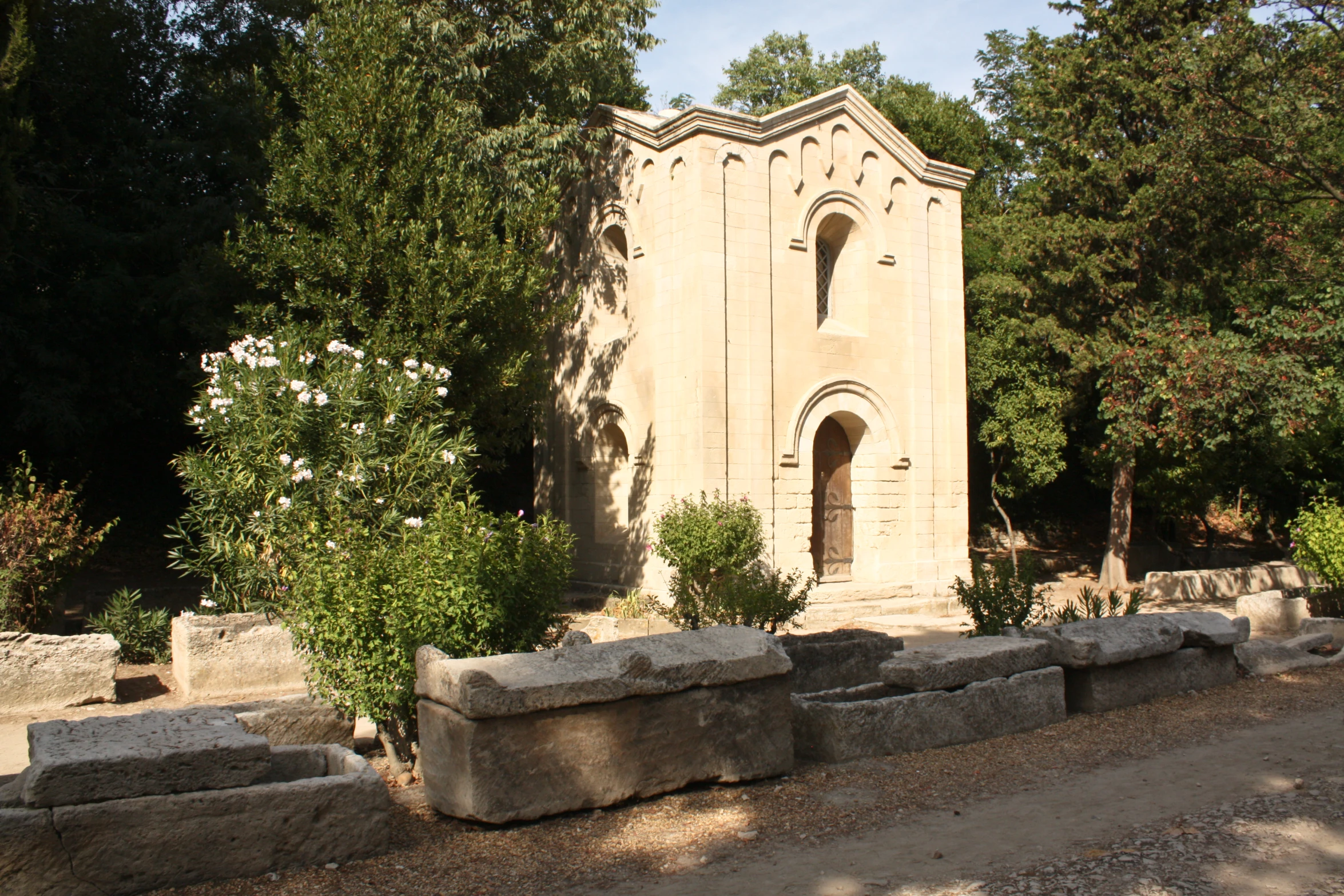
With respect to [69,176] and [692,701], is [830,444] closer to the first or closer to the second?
[692,701]

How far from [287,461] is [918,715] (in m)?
5.83

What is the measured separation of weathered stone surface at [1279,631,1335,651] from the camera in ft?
28.5

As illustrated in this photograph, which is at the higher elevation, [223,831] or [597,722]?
[597,722]

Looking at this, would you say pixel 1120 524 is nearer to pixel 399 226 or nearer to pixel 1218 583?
pixel 1218 583

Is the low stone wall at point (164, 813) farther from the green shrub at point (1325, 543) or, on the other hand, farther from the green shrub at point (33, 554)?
the green shrub at point (1325, 543)

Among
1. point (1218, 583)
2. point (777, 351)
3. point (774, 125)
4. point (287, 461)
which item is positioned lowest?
point (1218, 583)

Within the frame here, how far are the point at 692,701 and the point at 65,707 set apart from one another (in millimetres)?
5806

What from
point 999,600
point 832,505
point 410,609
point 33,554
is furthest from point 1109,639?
point 33,554

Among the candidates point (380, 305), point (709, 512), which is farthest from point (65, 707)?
point (709, 512)

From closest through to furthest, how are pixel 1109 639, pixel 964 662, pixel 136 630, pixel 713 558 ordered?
pixel 964 662 → pixel 1109 639 → pixel 136 630 → pixel 713 558

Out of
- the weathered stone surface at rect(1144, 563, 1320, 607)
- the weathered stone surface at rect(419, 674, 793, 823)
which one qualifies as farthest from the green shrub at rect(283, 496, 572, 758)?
the weathered stone surface at rect(1144, 563, 1320, 607)

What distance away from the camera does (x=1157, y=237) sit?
591 inches

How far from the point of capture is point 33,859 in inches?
139

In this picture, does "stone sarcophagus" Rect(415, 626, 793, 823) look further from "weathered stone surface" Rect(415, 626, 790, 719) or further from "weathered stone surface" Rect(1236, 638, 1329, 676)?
"weathered stone surface" Rect(1236, 638, 1329, 676)
